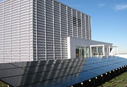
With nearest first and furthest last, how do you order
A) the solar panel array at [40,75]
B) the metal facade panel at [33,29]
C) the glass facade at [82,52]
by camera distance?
the solar panel array at [40,75] → the metal facade panel at [33,29] → the glass facade at [82,52]

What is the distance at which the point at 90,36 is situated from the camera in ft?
139

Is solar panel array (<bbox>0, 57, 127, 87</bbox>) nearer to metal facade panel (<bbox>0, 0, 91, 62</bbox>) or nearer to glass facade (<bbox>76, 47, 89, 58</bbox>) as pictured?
metal facade panel (<bbox>0, 0, 91, 62</bbox>)

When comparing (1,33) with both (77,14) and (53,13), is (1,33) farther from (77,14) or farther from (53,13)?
(77,14)

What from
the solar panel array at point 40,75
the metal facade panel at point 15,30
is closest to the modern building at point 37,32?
the metal facade panel at point 15,30

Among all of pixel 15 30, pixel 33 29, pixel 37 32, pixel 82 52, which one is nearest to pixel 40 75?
pixel 33 29

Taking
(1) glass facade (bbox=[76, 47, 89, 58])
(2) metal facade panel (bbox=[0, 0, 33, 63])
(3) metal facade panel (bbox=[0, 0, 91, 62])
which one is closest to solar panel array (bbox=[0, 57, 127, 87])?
(3) metal facade panel (bbox=[0, 0, 91, 62])

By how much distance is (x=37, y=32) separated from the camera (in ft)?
78.9

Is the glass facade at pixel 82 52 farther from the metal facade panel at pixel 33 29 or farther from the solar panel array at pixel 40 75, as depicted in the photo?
the solar panel array at pixel 40 75

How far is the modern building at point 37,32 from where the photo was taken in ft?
78.5

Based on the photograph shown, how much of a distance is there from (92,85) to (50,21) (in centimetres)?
2211

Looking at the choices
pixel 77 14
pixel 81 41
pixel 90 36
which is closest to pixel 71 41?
pixel 81 41

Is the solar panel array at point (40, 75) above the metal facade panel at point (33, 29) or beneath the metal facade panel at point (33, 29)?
beneath

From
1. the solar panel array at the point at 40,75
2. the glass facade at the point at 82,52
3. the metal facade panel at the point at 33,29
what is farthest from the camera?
the glass facade at the point at 82,52

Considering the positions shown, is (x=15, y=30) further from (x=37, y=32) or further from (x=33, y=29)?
(x=37, y=32)
